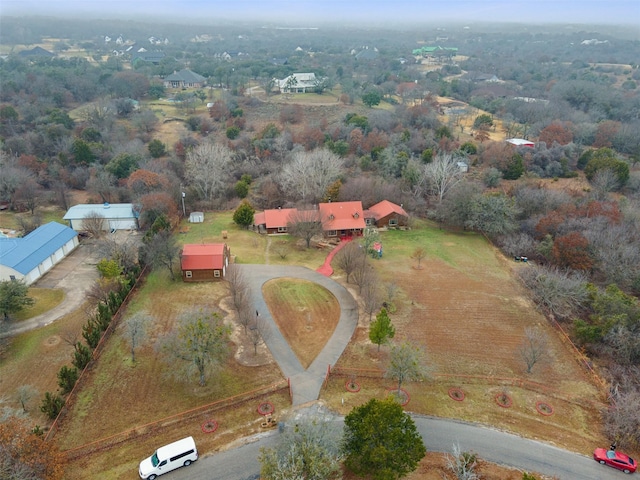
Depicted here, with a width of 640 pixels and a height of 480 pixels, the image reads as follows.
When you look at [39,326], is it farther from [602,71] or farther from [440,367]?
[602,71]

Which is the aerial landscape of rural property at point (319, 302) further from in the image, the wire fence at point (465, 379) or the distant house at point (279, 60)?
the distant house at point (279, 60)

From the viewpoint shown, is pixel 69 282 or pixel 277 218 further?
pixel 277 218

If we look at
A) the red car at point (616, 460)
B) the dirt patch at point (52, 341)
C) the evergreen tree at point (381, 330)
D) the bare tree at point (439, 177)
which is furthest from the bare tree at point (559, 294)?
the dirt patch at point (52, 341)

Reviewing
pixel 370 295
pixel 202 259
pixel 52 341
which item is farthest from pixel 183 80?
pixel 370 295

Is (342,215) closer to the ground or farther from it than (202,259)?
closer to the ground

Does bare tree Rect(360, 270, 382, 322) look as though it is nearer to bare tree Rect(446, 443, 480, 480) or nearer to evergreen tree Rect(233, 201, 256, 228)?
bare tree Rect(446, 443, 480, 480)

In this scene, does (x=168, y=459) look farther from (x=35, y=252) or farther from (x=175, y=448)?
(x=35, y=252)
